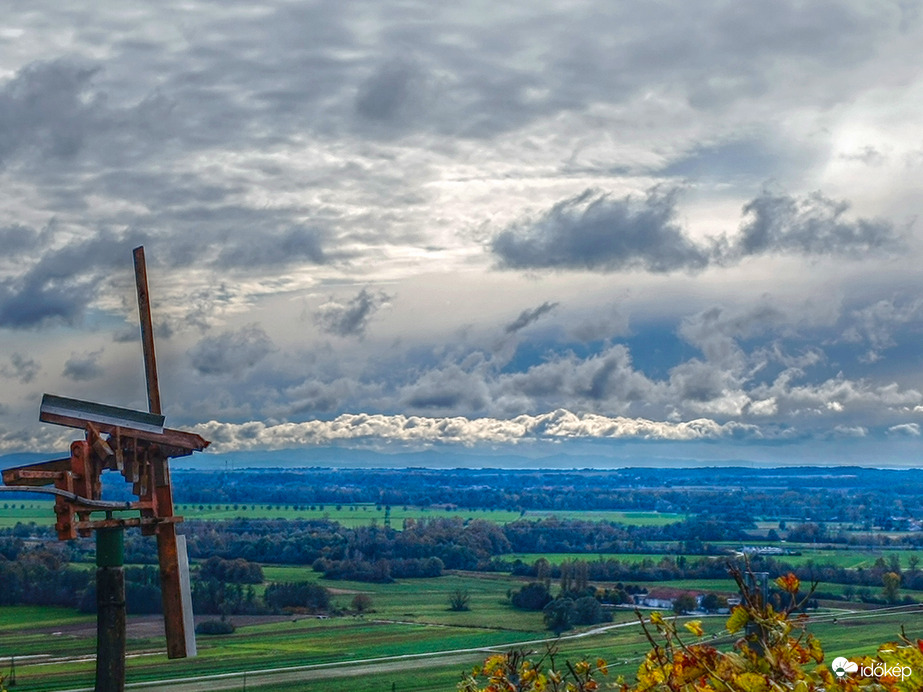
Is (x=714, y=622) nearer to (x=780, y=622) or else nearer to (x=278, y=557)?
(x=780, y=622)

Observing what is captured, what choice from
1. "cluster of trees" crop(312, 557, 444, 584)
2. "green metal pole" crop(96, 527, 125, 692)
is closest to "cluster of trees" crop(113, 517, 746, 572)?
"cluster of trees" crop(312, 557, 444, 584)

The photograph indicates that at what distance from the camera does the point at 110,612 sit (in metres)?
8.27

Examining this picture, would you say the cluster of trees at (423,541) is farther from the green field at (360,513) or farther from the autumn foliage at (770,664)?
the autumn foliage at (770,664)

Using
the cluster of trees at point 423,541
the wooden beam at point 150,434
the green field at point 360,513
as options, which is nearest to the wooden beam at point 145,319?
the wooden beam at point 150,434

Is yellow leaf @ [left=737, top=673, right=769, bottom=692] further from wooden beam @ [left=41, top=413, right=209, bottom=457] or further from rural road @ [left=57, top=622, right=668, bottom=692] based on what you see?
rural road @ [left=57, top=622, right=668, bottom=692]

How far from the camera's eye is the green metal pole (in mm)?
8219

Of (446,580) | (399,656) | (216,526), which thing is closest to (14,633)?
(399,656)

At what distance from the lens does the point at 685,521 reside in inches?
6181

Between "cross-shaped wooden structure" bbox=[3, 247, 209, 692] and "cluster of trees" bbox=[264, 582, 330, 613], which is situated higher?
"cross-shaped wooden structure" bbox=[3, 247, 209, 692]

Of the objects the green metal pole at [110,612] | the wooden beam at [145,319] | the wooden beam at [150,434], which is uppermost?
the wooden beam at [145,319]

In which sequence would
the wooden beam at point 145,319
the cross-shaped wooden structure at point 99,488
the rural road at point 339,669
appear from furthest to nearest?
the rural road at point 339,669, the wooden beam at point 145,319, the cross-shaped wooden structure at point 99,488

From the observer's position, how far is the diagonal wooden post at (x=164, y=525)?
8578 mm

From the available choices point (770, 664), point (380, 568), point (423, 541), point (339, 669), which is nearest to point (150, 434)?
point (770, 664)

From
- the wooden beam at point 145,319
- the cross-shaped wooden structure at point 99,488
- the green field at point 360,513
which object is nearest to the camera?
the cross-shaped wooden structure at point 99,488
